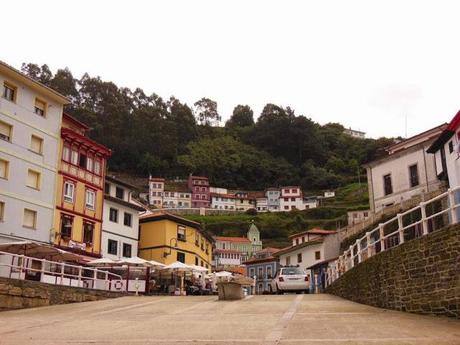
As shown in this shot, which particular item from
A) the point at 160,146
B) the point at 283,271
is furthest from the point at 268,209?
the point at 283,271

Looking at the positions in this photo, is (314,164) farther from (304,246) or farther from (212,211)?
(304,246)

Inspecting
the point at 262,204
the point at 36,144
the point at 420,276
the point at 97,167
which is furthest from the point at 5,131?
the point at 262,204

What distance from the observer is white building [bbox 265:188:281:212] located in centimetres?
12938

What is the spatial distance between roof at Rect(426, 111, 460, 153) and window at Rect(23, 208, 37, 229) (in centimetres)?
2616

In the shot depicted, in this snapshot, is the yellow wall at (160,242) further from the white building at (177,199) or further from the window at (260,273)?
the white building at (177,199)

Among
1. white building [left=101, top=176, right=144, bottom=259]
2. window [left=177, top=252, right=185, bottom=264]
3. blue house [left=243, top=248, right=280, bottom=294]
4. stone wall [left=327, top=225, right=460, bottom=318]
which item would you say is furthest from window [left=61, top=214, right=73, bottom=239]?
blue house [left=243, top=248, right=280, bottom=294]

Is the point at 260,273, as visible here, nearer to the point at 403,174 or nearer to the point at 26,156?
the point at 403,174

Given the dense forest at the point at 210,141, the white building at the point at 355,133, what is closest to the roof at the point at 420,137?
the dense forest at the point at 210,141

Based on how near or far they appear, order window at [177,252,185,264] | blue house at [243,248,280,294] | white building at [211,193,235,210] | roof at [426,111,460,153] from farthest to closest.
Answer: white building at [211,193,235,210]
blue house at [243,248,280,294]
window at [177,252,185,264]
roof at [426,111,460,153]

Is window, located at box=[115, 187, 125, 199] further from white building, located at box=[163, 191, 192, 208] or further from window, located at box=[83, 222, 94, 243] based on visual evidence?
white building, located at box=[163, 191, 192, 208]

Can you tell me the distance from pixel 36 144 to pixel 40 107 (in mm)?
2813

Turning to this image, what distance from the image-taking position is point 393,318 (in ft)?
38.8

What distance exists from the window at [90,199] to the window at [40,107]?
6.75m

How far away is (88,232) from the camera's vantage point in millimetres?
38812
